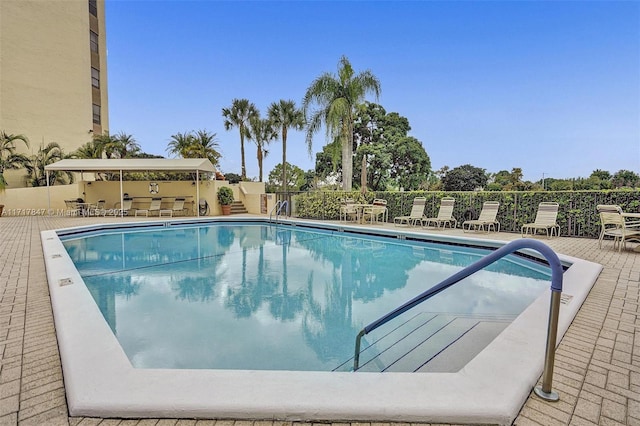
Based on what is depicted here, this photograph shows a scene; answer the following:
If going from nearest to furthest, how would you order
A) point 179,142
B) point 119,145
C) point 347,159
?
1. point 347,159
2. point 119,145
3. point 179,142

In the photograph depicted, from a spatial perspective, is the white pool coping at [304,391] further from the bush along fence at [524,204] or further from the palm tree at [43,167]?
the palm tree at [43,167]

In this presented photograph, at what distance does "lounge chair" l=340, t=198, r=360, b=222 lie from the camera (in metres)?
13.6

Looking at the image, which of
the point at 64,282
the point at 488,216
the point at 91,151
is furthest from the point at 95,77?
the point at 488,216

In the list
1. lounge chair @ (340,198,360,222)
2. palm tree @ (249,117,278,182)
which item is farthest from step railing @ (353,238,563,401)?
palm tree @ (249,117,278,182)

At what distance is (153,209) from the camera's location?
1741cm

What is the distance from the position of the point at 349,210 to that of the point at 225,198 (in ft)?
27.7

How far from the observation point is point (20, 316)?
336 centimetres

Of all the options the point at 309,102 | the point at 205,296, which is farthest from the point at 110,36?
the point at 205,296

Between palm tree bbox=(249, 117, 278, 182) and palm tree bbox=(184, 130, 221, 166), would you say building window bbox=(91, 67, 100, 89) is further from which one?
palm tree bbox=(249, 117, 278, 182)

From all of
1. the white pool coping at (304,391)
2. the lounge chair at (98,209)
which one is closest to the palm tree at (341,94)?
the lounge chair at (98,209)

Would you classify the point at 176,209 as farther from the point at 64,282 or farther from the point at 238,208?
the point at 64,282

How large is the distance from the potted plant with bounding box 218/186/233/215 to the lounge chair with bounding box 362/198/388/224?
28.6ft

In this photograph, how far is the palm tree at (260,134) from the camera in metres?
25.8

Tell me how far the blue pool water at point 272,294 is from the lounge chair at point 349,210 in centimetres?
357
